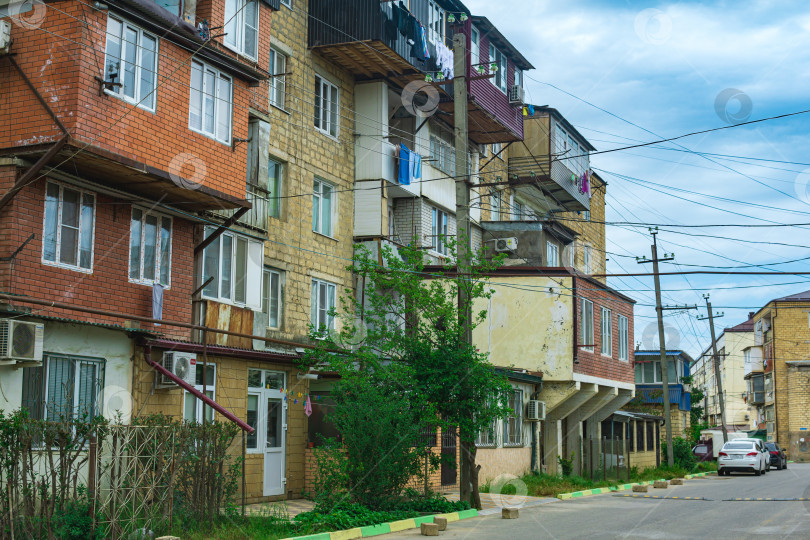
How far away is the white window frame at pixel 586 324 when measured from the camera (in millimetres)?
29984

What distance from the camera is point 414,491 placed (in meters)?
18.5

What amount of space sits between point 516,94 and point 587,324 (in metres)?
10.3

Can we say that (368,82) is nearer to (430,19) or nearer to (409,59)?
(409,59)

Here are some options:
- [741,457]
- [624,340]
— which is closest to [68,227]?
[624,340]

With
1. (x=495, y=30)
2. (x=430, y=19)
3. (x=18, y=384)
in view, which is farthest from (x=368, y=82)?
(x=18, y=384)

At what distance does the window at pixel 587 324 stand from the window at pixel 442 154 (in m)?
6.86

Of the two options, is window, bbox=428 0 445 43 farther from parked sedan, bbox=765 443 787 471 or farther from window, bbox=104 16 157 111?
parked sedan, bbox=765 443 787 471

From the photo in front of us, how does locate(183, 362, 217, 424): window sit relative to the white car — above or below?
above

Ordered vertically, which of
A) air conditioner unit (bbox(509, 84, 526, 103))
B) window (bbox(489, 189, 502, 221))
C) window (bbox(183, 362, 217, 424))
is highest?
air conditioner unit (bbox(509, 84, 526, 103))

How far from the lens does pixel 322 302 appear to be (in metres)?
25.6

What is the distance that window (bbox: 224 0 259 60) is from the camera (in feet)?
68.2

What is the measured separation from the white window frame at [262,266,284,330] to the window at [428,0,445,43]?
34.2 ft

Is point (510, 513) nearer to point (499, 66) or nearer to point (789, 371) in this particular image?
point (499, 66)

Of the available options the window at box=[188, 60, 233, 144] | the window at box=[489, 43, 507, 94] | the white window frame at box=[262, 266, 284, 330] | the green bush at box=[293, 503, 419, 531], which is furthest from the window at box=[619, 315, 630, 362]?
the window at box=[188, 60, 233, 144]
